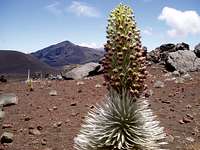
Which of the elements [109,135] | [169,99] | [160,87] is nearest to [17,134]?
[169,99]

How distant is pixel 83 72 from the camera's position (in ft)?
82.0

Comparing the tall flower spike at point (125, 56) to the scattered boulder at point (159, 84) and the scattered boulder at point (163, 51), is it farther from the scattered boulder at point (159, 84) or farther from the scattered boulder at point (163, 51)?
the scattered boulder at point (163, 51)

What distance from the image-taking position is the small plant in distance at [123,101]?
4.27m

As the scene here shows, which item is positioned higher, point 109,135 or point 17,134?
point 109,135

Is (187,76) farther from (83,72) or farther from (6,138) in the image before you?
(6,138)

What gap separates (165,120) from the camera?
15.4m

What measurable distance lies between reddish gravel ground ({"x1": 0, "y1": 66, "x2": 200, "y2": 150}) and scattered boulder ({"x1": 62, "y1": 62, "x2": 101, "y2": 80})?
10.4ft

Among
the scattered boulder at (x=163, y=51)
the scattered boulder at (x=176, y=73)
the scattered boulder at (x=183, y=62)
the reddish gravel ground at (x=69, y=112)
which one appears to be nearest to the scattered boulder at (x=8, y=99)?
the reddish gravel ground at (x=69, y=112)

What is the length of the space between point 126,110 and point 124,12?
102 centimetres

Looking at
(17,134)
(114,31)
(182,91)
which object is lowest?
(17,134)

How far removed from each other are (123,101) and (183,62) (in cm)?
2133

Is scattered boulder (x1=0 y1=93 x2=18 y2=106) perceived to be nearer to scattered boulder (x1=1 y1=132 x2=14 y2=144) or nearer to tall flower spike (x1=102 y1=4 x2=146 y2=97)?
scattered boulder (x1=1 y1=132 x2=14 y2=144)

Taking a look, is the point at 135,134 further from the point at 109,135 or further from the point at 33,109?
the point at 33,109

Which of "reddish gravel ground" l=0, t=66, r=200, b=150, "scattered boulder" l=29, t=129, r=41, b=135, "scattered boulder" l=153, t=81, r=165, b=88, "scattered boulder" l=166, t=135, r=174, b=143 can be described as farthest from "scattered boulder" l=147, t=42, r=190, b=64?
"scattered boulder" l=29, t=129, r=41, b=135
